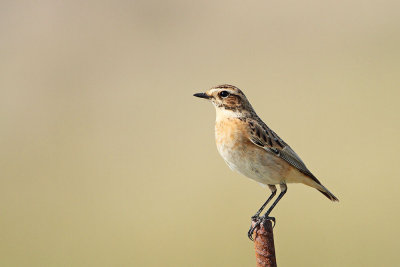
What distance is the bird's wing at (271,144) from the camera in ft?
17.8

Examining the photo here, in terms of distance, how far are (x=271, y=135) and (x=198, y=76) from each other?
12304mm

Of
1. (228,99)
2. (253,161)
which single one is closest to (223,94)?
(228,99)

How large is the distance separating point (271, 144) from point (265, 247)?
76.0 inches

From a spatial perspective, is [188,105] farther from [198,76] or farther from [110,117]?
[110,117]

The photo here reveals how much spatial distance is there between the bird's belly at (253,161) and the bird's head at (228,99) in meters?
0.47

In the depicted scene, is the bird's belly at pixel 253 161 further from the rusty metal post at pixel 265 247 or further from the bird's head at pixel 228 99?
the rusty metal post at pixel 265 247

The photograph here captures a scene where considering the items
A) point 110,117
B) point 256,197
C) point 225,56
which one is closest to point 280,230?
point 256,197

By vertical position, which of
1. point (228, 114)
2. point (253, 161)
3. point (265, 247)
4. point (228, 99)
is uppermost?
point (228, 99)

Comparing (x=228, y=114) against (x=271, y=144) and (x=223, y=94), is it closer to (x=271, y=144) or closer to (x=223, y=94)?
(x=223, y=94)

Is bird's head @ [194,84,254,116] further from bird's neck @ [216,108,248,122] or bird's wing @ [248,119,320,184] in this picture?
bird's wing @ [248,119,320,184]

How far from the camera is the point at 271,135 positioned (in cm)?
560

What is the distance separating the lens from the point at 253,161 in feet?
17.4

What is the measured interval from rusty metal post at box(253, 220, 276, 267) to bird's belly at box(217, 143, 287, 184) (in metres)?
1.51

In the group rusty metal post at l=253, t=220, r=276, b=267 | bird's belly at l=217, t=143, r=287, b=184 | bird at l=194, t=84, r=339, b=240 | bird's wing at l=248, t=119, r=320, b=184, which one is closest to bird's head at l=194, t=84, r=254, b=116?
bird at l=194, t=84, r=339, b=240
